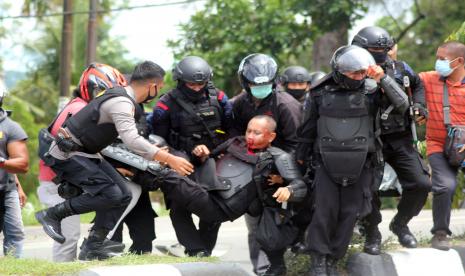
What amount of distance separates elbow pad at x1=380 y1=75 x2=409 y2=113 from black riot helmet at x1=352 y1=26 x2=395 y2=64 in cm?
37

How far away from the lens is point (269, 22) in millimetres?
18172

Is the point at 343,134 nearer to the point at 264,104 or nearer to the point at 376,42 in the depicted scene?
the point at 376,42

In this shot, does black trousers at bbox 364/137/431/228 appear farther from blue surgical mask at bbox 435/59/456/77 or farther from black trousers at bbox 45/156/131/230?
black trousers at bbox 45/156/131/230

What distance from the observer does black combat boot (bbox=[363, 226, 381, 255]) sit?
7227mm

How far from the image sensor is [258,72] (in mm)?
7645

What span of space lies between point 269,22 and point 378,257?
37.8 ft

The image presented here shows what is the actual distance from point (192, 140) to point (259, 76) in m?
0.77

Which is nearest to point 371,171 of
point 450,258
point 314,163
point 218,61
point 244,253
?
point 314,163

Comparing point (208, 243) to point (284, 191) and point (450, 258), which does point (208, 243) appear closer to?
point (284, 191)

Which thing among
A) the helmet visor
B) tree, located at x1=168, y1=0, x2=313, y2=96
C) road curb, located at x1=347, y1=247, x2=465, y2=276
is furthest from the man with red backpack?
tree, located at x1=168, y1=0, x2=313, y2=96

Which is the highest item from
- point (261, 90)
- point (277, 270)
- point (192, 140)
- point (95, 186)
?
point (261, 90)

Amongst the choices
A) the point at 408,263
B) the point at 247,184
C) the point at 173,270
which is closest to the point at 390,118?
the point at 408,263

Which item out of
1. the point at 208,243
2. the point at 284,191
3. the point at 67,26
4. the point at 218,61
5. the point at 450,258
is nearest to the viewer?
the point at 284,191

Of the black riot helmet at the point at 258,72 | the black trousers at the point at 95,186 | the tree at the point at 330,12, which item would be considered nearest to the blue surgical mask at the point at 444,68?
the black riot helmet at the point at 258,72
